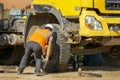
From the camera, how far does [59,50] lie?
1096 cm

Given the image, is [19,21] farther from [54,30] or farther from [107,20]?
[107,20]

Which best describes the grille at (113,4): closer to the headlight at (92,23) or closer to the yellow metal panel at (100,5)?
the yellow metal panel at (100,5)

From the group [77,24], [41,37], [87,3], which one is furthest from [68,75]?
[87,3]

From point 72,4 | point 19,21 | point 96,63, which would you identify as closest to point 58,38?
point 72,4

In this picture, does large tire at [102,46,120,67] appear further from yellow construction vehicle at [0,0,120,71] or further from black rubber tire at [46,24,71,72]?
black rubber tire at [46,24,71,72]

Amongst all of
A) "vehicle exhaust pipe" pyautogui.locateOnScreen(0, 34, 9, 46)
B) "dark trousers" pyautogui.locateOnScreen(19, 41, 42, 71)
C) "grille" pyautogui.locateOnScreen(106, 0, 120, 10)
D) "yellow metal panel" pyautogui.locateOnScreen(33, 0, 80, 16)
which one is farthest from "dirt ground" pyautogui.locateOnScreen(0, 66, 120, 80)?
"grille" pyautogui.locateOnScreen(106, 0, 120, 10)

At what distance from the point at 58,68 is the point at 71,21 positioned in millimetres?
1257

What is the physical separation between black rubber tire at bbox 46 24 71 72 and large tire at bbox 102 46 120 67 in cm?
199

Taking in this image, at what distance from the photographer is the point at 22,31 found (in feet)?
39.9

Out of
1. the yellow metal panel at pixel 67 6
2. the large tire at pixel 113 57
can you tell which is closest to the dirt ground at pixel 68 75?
the large tire at pixel 113 57

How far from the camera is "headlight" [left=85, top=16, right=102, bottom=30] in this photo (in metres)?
10.4

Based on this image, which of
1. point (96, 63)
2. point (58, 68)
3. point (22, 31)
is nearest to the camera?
point (58, 68)

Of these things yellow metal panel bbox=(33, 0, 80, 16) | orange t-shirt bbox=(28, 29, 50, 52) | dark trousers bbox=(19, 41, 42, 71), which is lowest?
dark trousers bbox=(19, 41, 42, 71)

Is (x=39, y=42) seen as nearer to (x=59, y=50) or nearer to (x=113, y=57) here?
(x=59, y=50)
